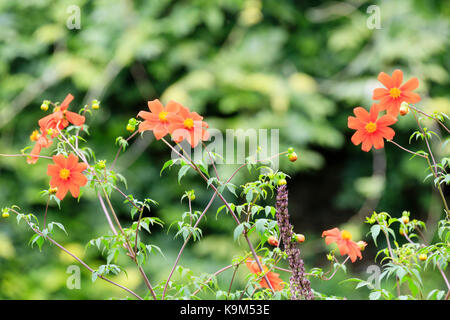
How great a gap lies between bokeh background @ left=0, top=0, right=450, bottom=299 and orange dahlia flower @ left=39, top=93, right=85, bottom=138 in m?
1.67

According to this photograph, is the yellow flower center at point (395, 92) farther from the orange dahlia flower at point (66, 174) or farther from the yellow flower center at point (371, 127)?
the orange dahlia flower at point (66, 174)

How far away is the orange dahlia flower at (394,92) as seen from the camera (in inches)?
36.8

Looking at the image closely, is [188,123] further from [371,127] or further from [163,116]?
[371,127]

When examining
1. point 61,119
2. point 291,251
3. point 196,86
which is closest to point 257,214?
point 291,251

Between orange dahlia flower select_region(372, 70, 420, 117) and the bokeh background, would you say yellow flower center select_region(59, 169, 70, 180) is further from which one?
the bokeh background

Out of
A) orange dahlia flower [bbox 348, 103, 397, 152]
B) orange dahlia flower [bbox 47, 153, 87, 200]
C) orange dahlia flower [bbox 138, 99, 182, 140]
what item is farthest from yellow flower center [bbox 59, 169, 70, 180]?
orange dahlia flower [bbox 348, 103, 397, 152]

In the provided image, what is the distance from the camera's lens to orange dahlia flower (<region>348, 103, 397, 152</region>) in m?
0.92

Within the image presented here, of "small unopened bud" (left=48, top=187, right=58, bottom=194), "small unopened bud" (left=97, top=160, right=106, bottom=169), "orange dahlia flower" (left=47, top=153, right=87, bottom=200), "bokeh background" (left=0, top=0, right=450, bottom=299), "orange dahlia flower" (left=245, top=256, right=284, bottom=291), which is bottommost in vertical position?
"orange dahlia flower" (left=245, top=256, right=284, bottom=291)

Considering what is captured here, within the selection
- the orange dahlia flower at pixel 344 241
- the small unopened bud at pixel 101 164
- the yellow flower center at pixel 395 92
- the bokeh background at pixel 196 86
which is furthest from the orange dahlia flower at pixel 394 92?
the bokeh background at pixel 196 86

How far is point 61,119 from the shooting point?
97 centimetres

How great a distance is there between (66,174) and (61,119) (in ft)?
0.47

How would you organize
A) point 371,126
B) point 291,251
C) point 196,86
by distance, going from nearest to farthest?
point 291,251 → point 371,126 → point 196,86
